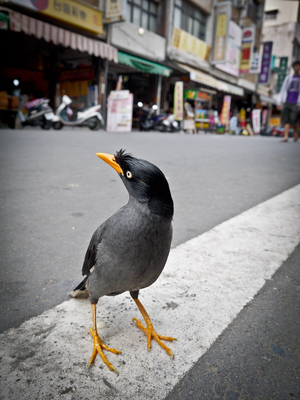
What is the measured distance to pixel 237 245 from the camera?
2094mm

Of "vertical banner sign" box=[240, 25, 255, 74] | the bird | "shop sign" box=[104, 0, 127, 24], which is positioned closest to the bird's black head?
the bird

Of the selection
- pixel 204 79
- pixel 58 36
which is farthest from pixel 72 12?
pixel 204 79

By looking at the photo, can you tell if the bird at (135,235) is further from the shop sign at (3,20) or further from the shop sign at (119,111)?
the shop sign at (119,111)

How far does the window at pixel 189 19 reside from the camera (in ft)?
61.0

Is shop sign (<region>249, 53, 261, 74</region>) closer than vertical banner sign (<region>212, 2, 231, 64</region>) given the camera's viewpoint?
No

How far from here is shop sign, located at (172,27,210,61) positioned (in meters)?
18.2

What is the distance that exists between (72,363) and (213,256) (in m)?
1.10

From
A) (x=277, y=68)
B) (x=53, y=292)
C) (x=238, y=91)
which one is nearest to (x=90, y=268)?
(x=53, y=292)

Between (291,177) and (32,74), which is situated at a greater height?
(32,74)

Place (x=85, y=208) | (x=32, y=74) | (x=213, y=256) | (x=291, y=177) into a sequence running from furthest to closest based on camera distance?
(x=32, y=74)
(x=291, y=177)
(x=85, y=208)
(x=213, y=256)

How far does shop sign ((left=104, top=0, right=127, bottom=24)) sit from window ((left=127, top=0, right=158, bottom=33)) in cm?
336

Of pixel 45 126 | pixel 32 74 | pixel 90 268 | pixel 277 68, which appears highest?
pixel 277 68

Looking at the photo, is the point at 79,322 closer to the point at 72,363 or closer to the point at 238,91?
the point at 72,363

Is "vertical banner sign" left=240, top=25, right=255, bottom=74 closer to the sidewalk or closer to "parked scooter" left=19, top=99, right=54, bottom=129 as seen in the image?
"parked scooter" left=19, top=99, right=54, bottom=129
